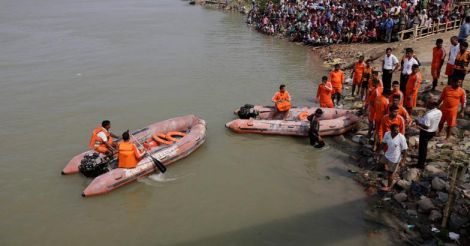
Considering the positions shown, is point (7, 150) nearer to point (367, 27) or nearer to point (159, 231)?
point (159, 231)

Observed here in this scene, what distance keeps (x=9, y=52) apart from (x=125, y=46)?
22.1 ft

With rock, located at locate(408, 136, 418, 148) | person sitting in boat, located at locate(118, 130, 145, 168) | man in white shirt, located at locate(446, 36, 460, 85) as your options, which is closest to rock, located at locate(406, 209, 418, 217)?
rock, located at locate(408, 136, 418, 148)

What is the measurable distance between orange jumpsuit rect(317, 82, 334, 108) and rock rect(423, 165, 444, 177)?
4469 millimetres

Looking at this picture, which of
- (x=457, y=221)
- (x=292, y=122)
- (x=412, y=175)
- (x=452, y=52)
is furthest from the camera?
Answer: (x=292, y=122)

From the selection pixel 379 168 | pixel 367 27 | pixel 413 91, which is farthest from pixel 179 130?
pixel 367 27

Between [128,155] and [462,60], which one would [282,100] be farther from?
[128,155]

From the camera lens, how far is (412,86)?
10953 mm

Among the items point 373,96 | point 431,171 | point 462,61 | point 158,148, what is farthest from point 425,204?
point 158,148

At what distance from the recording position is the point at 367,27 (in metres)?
22.3

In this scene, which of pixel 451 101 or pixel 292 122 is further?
pixel 292 122

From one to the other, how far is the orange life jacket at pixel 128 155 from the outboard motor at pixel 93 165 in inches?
17.4

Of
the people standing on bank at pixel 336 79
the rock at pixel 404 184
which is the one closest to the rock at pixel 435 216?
the rock at pixel 404 184

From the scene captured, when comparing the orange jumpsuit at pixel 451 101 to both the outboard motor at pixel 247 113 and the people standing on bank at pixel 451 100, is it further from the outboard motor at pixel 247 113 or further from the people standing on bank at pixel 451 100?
the outboard motor at pixel 247 113

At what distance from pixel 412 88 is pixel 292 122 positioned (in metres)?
3.55
